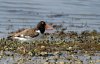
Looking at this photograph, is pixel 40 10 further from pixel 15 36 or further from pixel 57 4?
pixel 15 36

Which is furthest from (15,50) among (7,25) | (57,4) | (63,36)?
(57,4)

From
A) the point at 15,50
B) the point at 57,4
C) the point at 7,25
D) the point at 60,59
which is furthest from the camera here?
the point at 57,4

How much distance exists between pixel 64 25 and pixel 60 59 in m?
8.60

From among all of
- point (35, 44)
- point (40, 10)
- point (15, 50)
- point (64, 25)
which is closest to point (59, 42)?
point (35, 44)

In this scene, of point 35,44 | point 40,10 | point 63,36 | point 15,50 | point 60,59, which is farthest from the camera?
point 40,10

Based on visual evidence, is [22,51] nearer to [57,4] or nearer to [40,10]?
[40,10]

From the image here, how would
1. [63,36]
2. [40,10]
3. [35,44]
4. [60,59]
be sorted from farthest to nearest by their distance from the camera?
[40,10] → [63,36] → [35,44] → [60,59]

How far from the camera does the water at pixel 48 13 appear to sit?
24297mm

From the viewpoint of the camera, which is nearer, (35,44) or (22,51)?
(22,51)

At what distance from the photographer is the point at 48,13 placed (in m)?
28.4

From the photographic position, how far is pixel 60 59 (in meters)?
15.6

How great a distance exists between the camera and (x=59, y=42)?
18203 mm

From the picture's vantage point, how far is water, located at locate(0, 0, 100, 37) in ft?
79.7

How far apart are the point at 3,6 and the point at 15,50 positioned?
45.7 ft
